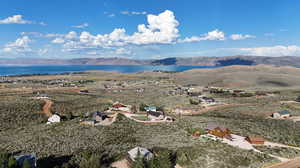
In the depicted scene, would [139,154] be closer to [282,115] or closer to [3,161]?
[3,161]

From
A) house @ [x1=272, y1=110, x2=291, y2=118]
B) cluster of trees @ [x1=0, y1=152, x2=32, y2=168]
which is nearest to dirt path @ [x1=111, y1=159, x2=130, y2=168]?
cluster of trees @ [x1=0, y1=152, x2=32, y2=168]

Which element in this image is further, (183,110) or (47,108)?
(183,110)

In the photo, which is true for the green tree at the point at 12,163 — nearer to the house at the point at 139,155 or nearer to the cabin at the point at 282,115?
the house at the point at 139,155

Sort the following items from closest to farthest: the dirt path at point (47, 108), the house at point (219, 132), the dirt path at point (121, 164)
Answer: the dirt path at point (121, 164) → the house at point (219, 132) → the dirt path at point (47, 108)

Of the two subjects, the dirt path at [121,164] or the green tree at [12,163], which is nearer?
the green tree at [12,163]

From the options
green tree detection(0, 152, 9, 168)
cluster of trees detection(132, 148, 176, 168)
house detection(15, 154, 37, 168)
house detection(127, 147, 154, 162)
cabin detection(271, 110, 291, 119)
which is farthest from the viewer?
cabin detection(271, 110, 291, 119)

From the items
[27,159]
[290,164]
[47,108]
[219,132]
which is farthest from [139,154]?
[47,108]

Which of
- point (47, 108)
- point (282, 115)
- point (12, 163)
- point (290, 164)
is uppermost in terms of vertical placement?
point (12, 163)

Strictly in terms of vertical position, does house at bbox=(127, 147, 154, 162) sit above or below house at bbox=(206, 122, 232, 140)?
above

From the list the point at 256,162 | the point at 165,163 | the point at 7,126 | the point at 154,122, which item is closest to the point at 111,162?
the point at 165,163

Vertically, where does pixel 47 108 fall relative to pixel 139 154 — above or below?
below

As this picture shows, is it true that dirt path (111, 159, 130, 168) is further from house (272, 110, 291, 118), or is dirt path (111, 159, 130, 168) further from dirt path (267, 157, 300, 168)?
house (272, 110, 291, 118)

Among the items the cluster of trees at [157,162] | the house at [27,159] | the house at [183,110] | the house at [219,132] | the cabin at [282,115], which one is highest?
the house at [27,159]

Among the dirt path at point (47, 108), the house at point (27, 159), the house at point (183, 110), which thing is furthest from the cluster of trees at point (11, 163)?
the house at point (183, 110)
